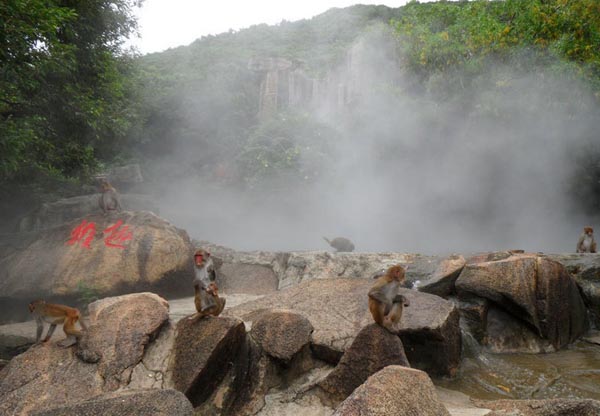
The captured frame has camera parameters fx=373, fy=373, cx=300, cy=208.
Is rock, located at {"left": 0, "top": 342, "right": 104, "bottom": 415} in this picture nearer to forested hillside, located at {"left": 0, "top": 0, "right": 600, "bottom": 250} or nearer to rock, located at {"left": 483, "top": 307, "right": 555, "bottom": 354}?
forested hillside, located at {"left": 0, "top": 0, "right": 600, "bottom": 250}

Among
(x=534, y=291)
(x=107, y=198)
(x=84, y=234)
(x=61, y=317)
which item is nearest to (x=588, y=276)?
(x=534, y=291)

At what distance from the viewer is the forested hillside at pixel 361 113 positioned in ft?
25.7

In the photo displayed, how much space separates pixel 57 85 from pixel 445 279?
861cm

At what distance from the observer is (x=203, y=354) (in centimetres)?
364

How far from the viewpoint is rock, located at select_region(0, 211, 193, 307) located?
6.61 meters

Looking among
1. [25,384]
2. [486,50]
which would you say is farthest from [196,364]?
[486,50]

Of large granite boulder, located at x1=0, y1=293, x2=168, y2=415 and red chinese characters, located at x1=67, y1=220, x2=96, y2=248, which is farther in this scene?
red chinese characters, located at x1=67, y1=220, x2=96, y2=248

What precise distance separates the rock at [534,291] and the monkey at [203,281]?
4.05 metres

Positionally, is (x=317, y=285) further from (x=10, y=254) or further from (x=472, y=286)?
(x=10, y=254)

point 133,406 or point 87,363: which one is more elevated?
point 133,406

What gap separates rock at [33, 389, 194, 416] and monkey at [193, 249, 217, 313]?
1.23m

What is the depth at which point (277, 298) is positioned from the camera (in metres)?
5.66

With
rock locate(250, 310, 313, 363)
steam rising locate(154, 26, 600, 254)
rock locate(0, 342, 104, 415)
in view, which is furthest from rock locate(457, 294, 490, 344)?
steam rising locate(154, 26, 600, 254)

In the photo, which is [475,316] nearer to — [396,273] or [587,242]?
[396,273]
